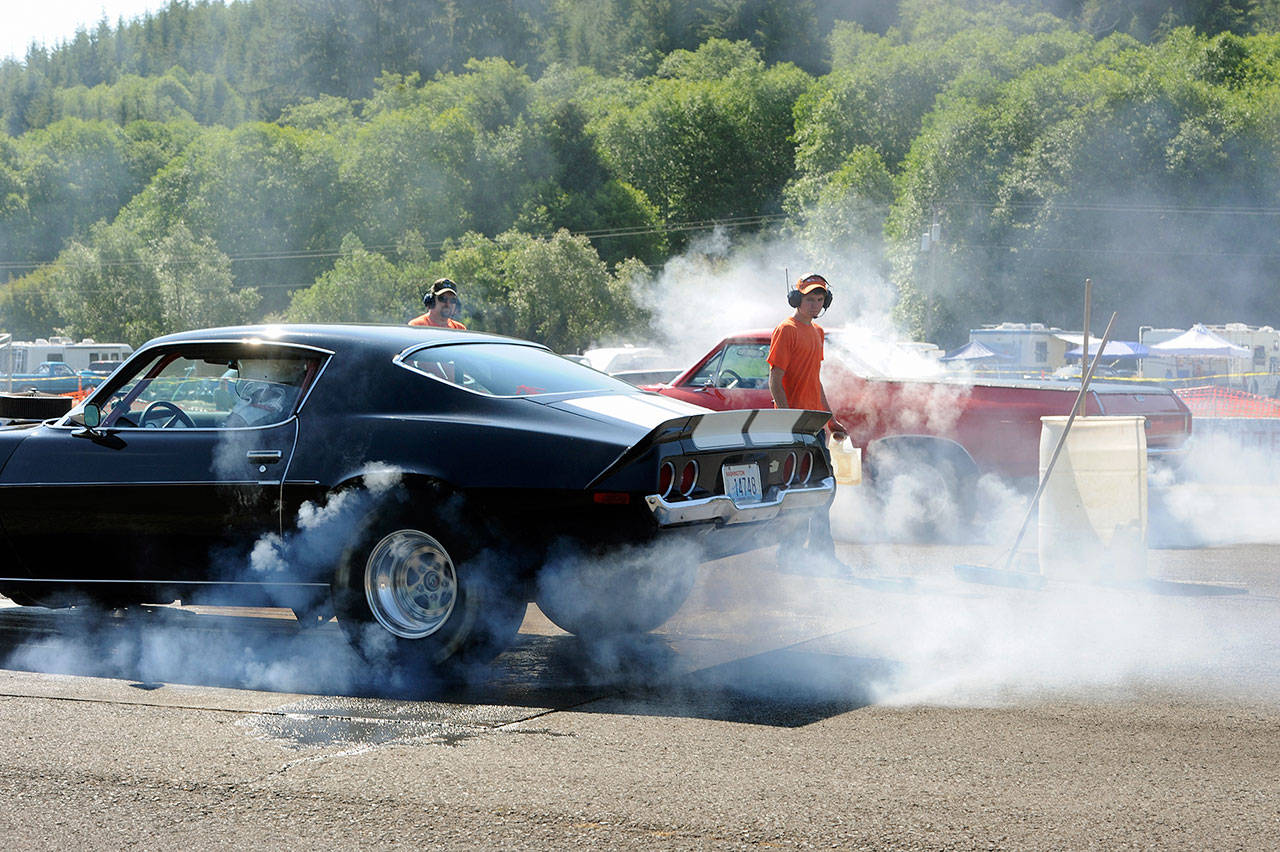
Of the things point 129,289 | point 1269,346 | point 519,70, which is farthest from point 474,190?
point 1269,346

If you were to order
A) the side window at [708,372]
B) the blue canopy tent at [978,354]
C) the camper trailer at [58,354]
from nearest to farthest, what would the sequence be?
the side window at [708,372]
the blue canopy tent at [978,354]
the camper trailer at [58,354]

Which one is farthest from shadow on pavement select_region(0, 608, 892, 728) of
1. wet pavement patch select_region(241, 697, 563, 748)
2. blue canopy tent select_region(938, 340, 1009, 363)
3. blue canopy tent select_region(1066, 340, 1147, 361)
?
blue canopy tent select_region(938, 340, 1009, 363)

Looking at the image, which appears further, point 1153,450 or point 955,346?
point 955,346

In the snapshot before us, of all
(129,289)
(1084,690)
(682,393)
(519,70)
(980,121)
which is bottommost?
(1084,690)

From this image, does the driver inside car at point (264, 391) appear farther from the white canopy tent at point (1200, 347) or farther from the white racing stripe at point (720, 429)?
the white canopy tent at point (1200, 347)

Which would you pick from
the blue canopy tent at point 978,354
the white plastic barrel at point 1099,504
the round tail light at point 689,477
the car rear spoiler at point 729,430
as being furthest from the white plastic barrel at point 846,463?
the blue canopy tent at point 978,354

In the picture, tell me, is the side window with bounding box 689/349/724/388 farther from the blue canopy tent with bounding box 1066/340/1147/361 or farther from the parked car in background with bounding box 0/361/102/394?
the blue canopy tent with bounding box 1066/340/1147/361

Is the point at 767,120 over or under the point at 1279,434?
over

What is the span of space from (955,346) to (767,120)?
39.3 m

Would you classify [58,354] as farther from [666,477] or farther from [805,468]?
[666,477]

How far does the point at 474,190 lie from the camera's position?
93062 millimetres

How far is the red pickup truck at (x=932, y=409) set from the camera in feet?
31.4

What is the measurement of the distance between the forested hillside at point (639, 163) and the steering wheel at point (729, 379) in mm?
48654

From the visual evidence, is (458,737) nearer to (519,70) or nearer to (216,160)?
(216,160)
